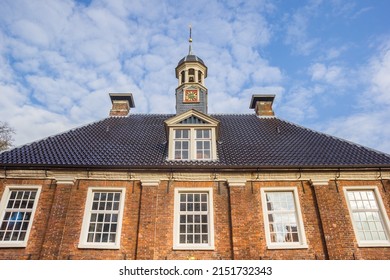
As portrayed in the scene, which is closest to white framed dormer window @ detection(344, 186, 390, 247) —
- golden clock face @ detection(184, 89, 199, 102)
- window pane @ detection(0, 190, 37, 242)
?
golden clock face @ detection(184, 89, 199, 102)

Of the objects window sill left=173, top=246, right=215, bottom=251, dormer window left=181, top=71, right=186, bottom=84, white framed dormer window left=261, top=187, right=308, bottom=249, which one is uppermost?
dormer window left=181, top=71, right=186, bottom=84

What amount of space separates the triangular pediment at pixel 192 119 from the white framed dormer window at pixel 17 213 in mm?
6216

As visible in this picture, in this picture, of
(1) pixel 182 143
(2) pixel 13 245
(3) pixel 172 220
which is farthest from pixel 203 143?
(2) pixel 13 245

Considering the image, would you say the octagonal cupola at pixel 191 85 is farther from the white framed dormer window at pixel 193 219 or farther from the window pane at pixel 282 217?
the window pane at pixel 282 217

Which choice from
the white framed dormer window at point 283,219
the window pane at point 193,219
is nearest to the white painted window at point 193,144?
the window pane at point 193,219

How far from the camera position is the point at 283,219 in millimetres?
11141

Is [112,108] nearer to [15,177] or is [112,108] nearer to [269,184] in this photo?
[15,177]

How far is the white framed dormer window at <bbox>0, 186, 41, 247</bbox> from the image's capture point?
10.6 m

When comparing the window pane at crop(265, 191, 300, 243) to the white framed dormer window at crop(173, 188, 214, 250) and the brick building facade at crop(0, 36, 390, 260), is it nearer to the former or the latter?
the brick building facade at crop(0, 36, 390, 260)

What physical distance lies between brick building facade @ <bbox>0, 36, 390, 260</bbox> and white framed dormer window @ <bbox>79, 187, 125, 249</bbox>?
37mm

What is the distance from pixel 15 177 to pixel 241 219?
29.9ft

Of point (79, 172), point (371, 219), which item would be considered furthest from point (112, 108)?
point (371, 219)

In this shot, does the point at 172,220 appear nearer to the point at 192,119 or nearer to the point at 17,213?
the point at 192,119
